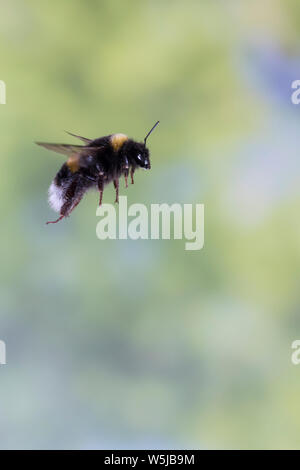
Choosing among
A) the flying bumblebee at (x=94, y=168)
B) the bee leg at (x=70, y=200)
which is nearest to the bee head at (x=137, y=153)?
the flying bumblebee at (x=94, y=168)

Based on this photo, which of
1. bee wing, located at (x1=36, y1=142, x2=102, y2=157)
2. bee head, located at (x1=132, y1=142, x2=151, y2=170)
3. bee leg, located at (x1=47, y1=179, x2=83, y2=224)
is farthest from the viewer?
bee head, located at (x1=132, y1=142, x2=151, y2=170)

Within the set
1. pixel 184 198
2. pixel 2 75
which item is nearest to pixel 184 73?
pixel 184 198

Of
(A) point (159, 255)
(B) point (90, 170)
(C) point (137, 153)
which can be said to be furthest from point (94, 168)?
(A) point (159, 255)

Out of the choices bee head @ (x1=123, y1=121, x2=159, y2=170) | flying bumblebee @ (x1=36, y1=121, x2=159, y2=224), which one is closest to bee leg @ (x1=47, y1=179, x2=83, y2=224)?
flying bumblebee @ (x1=36, y1=121, x2=159, y2=224)

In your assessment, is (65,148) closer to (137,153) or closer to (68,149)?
(68,149)

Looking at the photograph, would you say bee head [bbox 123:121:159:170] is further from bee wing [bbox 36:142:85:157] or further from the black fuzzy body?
bee wing [bbox 36:142:85:157]

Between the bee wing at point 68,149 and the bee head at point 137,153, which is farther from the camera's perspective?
the bee head at point 137,153

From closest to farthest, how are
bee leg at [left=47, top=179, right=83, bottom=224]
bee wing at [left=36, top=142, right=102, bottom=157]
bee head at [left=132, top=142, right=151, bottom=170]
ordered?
1. bee wing at [left=36, top=142, right=102, bottom=157]
2. bee leg at [left=47, top=179, right=83, bottom=224]
3. bee head at [left=132, top=142, right=151, bottom=170]

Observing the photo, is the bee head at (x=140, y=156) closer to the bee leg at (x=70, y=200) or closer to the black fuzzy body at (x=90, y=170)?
the black fuzzy body at (x=90, y=170)

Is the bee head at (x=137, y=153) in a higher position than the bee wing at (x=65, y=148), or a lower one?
higher
